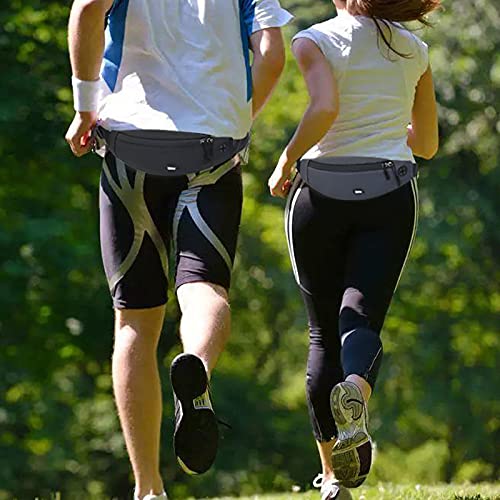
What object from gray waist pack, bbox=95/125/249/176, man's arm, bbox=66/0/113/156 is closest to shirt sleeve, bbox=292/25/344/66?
gray waist pack, bbox=95/125/249/176

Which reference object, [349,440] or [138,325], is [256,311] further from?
[349,440]

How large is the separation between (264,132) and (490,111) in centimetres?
569

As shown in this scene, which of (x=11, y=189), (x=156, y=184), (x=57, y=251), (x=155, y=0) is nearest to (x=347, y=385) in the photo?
(x=156, y=184)

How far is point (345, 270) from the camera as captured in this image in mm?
4988

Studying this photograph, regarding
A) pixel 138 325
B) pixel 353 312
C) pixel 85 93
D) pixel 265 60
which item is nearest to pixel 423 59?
pixel 265 60

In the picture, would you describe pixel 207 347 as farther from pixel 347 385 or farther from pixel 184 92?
pixel 184 92

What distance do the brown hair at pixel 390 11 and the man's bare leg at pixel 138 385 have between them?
1217 mm

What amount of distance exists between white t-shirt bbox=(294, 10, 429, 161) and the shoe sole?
2.89 feet

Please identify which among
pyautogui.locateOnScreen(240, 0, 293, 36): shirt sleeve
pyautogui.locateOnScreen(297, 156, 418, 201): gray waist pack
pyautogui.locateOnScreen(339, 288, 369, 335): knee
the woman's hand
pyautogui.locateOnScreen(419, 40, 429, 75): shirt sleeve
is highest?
pyautogui.locateOnScreen(240, 0, 293, 36): shirt sleeve

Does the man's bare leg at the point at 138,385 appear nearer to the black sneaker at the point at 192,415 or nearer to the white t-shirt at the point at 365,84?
the black sneaker at the point at 192,415

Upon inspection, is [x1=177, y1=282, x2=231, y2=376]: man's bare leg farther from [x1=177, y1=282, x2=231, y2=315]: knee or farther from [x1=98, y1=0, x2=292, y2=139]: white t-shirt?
[x1=98, y1=0, x2=292, y2=139]: white t-shirt

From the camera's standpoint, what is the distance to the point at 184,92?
4504mm

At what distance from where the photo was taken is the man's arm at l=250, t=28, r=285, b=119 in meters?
4.62

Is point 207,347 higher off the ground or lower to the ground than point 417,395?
higher
